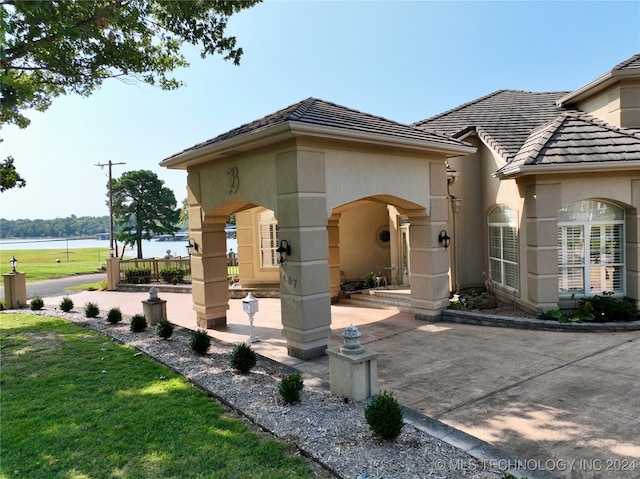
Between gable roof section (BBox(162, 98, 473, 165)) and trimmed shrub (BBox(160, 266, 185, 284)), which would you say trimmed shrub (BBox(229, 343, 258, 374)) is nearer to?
gable roof section (BBox(162, 98, 473, 165))

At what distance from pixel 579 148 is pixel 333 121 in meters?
6.40

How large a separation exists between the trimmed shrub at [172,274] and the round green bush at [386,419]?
17181 millimetres

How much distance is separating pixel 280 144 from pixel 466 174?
7.56 m

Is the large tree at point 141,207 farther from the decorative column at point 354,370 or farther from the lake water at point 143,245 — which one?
the decorative column at point 354,370

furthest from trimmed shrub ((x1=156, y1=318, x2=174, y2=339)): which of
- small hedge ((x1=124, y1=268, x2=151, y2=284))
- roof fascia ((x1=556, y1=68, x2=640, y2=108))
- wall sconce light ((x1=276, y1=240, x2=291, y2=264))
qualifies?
roof fascia ((x1=556, y1=68, x2=640, y2=108))

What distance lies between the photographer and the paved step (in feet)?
40.8

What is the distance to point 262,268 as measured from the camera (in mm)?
17516

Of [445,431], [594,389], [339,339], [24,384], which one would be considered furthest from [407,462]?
[24,384]

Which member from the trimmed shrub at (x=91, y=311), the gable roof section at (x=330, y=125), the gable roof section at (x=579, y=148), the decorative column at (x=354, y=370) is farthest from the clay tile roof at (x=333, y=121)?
the trimmed shrub at (x=91, y=311)

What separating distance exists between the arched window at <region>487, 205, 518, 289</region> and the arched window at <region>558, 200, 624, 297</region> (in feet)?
3.98

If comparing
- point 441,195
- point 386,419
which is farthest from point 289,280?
point 441,195

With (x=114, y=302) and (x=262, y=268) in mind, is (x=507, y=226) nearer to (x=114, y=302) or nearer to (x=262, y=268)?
(x=262, y=268)

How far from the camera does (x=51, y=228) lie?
103m

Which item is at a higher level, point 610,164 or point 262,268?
point 610,164
